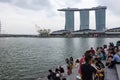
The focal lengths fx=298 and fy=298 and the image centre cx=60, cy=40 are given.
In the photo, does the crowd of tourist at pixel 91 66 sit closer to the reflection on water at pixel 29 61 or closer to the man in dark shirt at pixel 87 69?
the man in dark shirt at pixel 87 69

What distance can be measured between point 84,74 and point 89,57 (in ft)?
2.02

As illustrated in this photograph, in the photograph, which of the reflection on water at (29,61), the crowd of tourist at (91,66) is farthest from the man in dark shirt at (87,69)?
the reflection on water at (29,61)

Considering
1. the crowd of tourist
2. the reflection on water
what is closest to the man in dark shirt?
the crowd of tourist

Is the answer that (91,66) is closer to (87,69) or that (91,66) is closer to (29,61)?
(87,69)

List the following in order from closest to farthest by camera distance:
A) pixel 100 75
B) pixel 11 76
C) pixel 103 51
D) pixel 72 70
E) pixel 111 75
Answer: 1. pixel 100 75
2. pixel 111 75
3. pixel 72 70
4. pixel 103 51
5. pixel 11 76

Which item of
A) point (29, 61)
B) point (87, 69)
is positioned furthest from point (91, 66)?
point (29, 61)

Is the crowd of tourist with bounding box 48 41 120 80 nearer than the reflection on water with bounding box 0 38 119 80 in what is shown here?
Yes

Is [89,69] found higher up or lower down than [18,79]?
higher up

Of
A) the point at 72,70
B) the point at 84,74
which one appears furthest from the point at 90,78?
the point at 72,70

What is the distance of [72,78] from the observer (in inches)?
833

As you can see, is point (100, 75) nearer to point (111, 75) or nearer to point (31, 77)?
point (111, 75)

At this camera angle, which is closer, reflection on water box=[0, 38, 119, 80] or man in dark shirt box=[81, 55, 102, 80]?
man in dark shirt box=[81, 55, 102, 80]

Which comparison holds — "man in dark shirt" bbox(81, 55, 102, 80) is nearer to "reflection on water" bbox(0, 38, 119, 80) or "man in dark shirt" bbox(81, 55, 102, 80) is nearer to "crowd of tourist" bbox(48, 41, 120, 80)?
"crowd of tourist" bbox(48, 41, 120, 80)

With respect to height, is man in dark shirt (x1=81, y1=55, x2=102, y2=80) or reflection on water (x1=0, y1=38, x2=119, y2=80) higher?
man in dark shirt (x1=81, y1=55, x2=102, y2=80)
